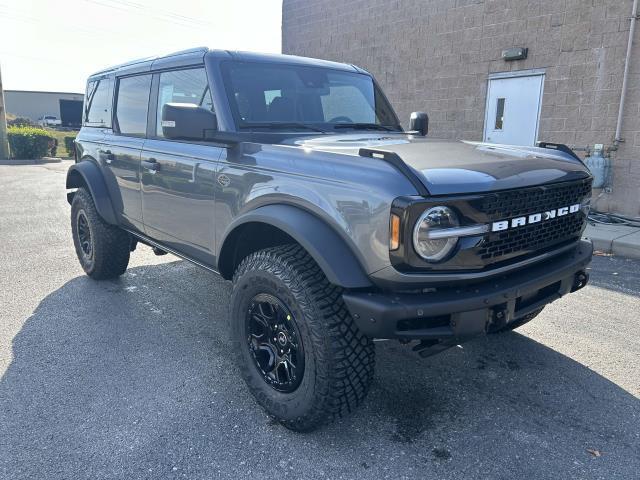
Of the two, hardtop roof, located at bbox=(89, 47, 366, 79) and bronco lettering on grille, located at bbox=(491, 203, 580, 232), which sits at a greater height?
hardtop roof, located at bbox=(89, 47, 366, 79)

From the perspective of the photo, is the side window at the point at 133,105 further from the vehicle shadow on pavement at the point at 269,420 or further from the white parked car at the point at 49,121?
the white parked car at the point at 49,121

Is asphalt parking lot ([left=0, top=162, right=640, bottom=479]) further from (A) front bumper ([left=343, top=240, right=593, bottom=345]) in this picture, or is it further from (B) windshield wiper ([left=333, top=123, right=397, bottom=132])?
(B) windshield wiper ([left=333, top=123, right=397, bottom=132])

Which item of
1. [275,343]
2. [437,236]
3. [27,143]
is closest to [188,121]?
[275,343]

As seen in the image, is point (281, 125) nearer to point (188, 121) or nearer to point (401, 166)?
point (188, 121)

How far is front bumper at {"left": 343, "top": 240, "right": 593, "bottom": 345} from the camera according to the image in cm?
209

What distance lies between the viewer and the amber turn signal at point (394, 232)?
2.07 metres

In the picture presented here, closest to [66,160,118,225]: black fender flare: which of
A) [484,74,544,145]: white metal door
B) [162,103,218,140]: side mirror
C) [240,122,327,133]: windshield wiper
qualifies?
[162,103,218,140]: side mirror

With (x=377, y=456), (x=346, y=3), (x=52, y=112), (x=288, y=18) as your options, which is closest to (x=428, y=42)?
(x=346, y=3)

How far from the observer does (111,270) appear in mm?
4812

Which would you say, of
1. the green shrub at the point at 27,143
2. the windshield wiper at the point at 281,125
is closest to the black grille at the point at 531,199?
the windshield wiper at the point at 281,125

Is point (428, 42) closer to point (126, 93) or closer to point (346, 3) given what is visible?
point (346, 3)

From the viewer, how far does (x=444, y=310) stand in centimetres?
210

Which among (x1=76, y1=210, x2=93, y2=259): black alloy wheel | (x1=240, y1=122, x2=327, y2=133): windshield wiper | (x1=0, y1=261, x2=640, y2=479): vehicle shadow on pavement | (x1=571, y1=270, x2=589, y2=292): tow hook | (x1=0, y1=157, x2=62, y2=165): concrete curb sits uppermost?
(x1=240, y1=122, x2=327, y2=133): windshield wiper

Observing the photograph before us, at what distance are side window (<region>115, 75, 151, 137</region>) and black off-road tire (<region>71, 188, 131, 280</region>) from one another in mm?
864
